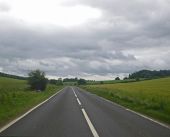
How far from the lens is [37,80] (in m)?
96.5

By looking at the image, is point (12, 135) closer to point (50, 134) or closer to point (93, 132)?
point (50, 134)

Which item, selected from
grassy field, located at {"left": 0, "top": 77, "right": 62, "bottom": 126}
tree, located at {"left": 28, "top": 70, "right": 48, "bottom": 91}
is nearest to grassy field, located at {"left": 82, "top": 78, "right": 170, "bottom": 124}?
grassy field, located at {"left": 0, "top": 77, "right": 62, "bottom": 126}

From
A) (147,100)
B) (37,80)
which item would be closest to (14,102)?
(147,100)

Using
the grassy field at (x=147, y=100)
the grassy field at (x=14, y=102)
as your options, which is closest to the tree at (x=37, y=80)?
the grassy field at (x=147, y=100)

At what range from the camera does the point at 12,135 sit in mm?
12047

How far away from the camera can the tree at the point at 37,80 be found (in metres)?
96.2

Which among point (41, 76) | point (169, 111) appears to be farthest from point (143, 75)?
point (169, 111)

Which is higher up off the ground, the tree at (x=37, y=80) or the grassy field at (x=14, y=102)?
the tree at (x=37, y=80)

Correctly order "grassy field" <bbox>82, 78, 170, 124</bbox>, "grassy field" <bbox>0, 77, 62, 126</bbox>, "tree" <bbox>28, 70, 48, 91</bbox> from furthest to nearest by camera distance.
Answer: "tree" <bbox>28, 70, 48, 91</bbox> < "grassy field" <bbox>82, 78, 170, 124</bbox> < "grassy field" <bbox>0, 77, 62, 126</bbox>

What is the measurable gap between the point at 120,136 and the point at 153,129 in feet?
7.90

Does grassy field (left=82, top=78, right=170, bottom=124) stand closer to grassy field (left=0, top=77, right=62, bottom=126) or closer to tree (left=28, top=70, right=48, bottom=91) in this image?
grassy field (left=0, top=77, right=62, bottom=126)

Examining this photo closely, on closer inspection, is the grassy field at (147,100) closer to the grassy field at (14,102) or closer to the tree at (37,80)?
the grassy field at (14,102)

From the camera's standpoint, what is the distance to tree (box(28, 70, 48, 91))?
96.2 metres

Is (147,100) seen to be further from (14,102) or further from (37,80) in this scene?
(37,80)
